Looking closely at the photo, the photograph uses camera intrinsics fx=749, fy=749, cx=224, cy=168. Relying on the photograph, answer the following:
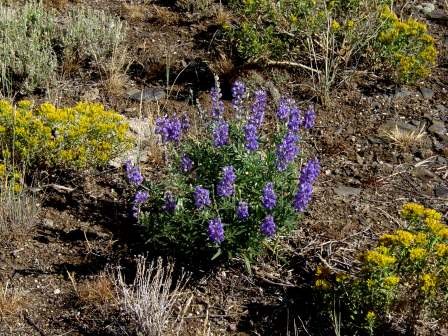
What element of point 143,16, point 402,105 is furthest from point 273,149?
point 143,16

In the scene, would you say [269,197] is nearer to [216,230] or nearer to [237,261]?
[216,230]


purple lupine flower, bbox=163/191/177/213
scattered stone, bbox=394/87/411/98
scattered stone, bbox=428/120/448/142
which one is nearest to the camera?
purple lupine flower, bbox=163/191/177/213

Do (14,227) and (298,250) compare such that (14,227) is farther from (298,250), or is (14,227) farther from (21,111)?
(298,250)

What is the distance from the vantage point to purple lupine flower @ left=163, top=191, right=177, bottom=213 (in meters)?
4.20

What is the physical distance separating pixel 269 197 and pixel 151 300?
824 millimetres

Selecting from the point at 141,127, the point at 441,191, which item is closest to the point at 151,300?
the point at 141,127

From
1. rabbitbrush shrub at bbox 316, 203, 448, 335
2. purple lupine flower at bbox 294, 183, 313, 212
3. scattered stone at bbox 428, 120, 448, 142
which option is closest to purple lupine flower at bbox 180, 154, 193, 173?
purple lupine flower at bbox 294, 183, 313, 212

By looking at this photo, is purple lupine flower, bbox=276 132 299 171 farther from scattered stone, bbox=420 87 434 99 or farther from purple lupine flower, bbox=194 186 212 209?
scattered stone, bbox=420 87 434 99

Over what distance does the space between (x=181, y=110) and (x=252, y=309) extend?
82.3 inches

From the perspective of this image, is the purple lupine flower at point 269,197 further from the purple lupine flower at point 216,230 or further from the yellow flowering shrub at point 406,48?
the yellow flowering shrub at point 406,48

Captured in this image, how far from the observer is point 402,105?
6102mm

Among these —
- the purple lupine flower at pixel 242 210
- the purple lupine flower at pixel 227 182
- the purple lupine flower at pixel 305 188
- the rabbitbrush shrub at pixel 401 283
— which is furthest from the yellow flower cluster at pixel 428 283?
the purple lupine flower at pixel 227 182

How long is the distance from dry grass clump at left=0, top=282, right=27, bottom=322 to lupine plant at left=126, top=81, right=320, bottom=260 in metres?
0.80

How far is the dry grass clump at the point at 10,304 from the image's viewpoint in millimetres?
4117
